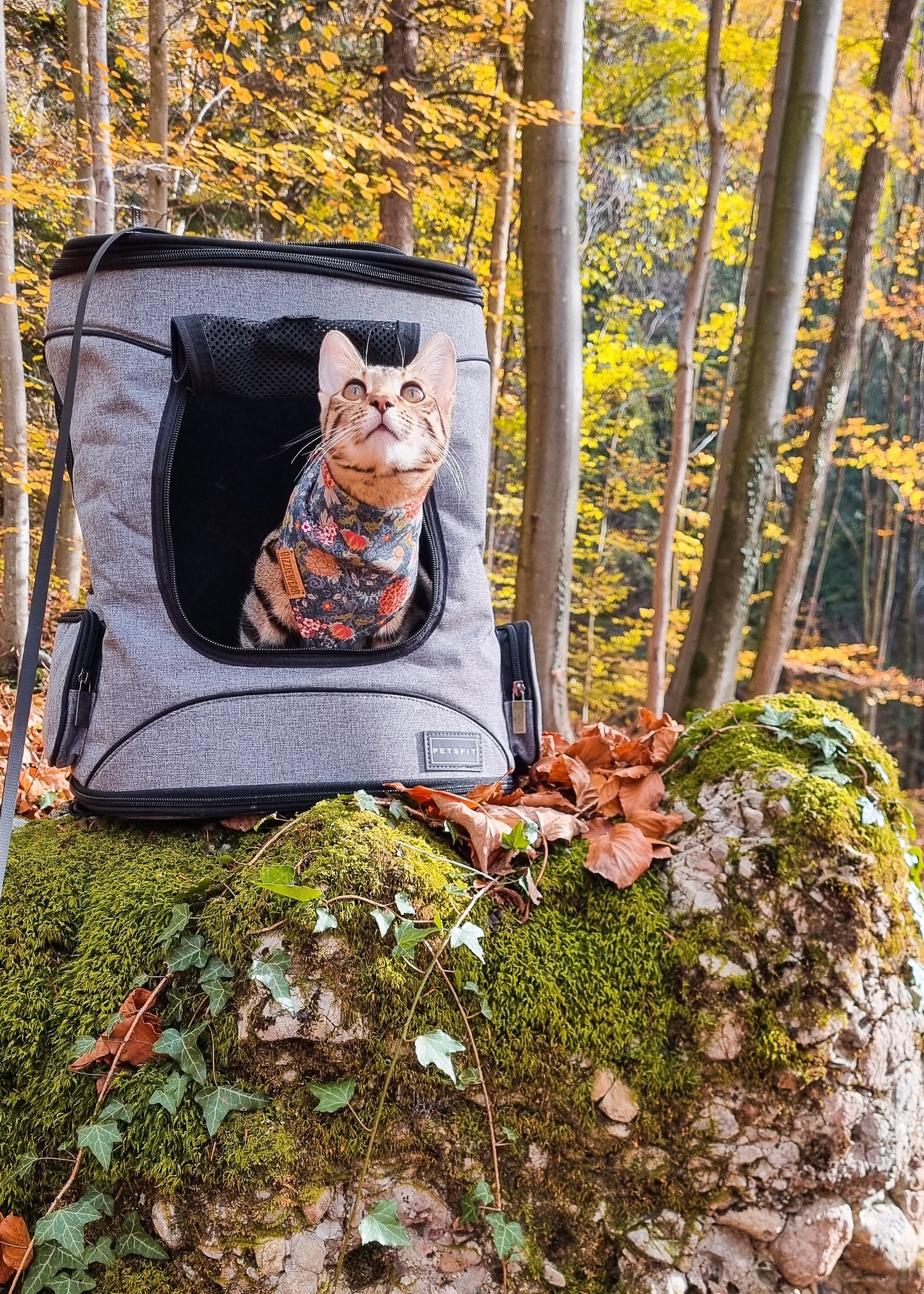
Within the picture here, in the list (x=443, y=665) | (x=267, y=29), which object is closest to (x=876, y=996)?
(x=443, y=665)

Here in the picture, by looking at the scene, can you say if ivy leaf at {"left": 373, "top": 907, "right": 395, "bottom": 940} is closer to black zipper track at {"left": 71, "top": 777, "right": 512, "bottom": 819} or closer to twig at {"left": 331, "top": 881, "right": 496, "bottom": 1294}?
twig at {"left": 331, "top": 881, "right": 496, "bottom": 1294}

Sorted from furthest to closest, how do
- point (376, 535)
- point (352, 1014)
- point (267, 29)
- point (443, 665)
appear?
point (267, 29) < point (443, 665) < point (376, 535) < point (352, 1014)

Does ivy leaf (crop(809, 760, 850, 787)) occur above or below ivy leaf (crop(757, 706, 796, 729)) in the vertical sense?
below

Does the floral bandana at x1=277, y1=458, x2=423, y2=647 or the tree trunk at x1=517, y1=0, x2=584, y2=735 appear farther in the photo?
the tree trunk at x1=517, y1=0, x2=584, y2=735

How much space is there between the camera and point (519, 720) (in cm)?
183

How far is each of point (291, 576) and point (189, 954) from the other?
72 centimetres

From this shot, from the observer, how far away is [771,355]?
11.9 feet

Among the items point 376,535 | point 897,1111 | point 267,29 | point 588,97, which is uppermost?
point 588,97

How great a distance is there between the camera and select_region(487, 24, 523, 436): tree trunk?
15.8ft

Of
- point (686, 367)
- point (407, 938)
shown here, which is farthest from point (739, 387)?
point (407, 938)

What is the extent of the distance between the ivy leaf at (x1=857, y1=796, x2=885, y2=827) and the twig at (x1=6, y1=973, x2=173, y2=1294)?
1.13 metres

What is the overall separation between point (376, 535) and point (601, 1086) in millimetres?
996

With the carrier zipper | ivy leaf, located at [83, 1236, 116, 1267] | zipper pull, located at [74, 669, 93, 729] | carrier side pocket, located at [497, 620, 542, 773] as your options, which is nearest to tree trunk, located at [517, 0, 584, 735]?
carrier side pocket, located at [497, 620, 542, 773]

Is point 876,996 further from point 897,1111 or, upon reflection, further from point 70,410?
point 70,410
